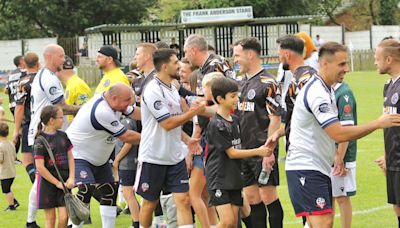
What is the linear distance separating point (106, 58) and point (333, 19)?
199 feet

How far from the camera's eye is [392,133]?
8.86m

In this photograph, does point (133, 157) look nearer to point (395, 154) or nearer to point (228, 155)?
point (228, 155)

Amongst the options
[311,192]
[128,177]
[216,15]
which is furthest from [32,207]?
[216,15]

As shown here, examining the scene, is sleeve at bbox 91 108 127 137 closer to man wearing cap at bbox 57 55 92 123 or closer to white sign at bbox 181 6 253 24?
man wearing cap at bbox 57 55 92 123

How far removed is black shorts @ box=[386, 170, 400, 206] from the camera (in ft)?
29.0

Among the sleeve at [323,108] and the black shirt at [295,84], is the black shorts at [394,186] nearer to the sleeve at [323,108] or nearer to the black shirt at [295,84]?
the black shirt at [295,84]

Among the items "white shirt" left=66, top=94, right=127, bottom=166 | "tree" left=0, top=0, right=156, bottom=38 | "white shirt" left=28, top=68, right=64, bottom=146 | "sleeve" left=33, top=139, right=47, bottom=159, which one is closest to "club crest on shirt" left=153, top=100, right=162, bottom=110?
"white shirt" left=66, top=94, right=127, bottom=166

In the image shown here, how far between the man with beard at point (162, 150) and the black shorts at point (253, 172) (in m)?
0.68

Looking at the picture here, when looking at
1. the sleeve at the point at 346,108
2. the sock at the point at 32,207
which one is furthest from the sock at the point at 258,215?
the sock at the point at 32,207

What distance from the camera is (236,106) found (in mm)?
9734

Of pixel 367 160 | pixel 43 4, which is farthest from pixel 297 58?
pixel 43 4

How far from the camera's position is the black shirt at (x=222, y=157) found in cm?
896

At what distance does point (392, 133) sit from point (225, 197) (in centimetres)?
187

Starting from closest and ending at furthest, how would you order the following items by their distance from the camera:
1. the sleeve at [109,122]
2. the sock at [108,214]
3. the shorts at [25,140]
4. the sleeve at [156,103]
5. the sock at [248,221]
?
the sleeve at [156,103], the sleeve at [109,122], the sock at [248,221], the sock at [108,214], the shorts at [25,140]
